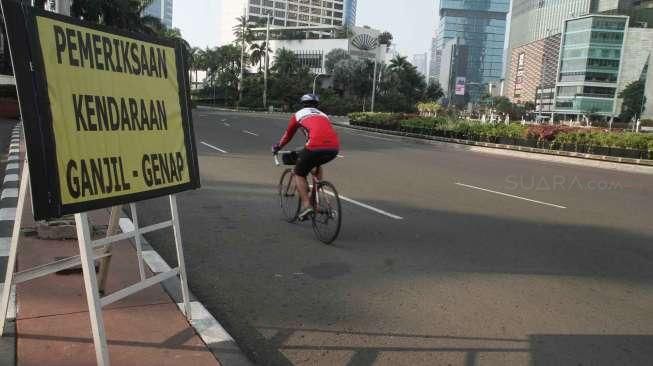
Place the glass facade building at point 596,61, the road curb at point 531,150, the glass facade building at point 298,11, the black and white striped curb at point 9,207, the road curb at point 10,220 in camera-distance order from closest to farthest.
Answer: the road curb at point 10,220 → the black and white striped curb at point 9,207 → the road curb at point 531,150 → the glass facade building at point 596,61 → the glass facade building at point 298,11

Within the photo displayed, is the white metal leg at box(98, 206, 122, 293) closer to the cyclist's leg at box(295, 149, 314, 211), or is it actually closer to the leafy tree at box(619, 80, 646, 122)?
the cyclist's leg at box(295, 149, 314, 211)

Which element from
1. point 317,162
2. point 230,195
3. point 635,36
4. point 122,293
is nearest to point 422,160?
point 230,195

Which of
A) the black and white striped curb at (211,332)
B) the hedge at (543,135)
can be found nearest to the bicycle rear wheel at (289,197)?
the black and white striped curb at (211,332)

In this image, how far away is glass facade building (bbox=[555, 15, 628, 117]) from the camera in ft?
394

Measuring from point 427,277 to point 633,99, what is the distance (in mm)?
125316

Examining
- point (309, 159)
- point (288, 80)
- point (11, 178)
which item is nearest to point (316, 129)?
point (309, 159)

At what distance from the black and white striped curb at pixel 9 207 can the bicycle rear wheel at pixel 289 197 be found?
129 inches

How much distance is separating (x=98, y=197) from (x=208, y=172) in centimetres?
914

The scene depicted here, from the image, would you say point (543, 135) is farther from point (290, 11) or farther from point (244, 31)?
point (290, 11)

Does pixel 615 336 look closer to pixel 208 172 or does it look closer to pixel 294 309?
pixel 294 309

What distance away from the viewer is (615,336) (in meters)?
4.17

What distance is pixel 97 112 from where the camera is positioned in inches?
131

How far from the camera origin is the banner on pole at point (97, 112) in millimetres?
2922

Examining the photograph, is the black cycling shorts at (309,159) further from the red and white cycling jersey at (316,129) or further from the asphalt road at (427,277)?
the asphalt road at (427,277)
